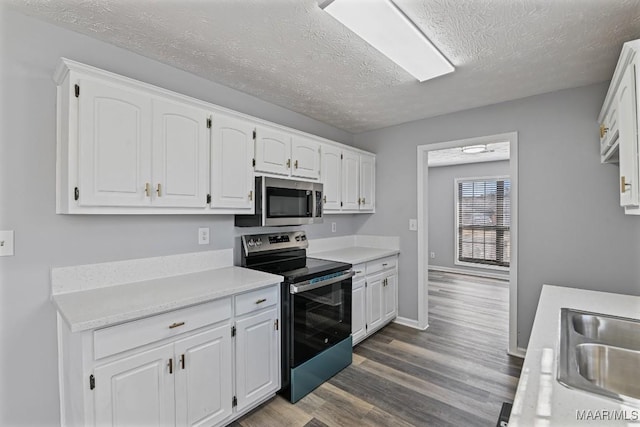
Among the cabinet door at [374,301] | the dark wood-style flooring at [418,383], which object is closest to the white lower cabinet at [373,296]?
the cabinet door at [374,301]

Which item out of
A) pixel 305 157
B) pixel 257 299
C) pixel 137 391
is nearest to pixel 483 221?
pixel 305 157

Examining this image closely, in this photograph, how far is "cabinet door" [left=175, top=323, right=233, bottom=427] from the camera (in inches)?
65.5

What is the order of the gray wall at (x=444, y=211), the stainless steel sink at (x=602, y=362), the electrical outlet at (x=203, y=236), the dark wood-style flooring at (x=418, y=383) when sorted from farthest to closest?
1. the gray wall at (x=444, y=211)
2. the electrical outlet at (x=203, y=236)
3. the dark wood-style flooring at (x=418, y=383)
4. the stainless steel sink at (x=602, y=362)

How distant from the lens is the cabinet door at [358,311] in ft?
9.68

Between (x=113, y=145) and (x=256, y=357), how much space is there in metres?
1.56

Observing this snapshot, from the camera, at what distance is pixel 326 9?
5.00 ft

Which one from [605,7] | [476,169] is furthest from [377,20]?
[476,169]

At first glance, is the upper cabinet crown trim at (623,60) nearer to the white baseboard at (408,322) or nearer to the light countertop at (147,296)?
the light countertop at (147,296)

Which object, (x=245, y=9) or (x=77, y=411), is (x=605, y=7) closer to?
(x=245, y=9)

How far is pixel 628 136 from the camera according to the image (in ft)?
4.62

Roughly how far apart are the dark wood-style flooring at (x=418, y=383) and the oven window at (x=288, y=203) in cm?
141

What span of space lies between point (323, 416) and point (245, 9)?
8.27ft

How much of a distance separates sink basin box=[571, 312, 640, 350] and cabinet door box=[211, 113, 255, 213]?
2175 mm

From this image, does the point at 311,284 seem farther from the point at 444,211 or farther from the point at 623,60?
the point at 444,211
